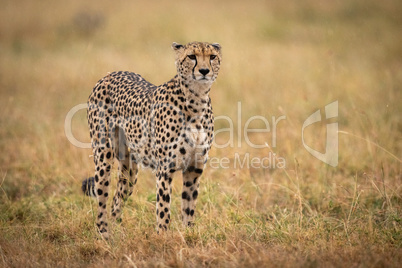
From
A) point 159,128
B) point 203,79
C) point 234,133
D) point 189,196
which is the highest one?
point 203,79

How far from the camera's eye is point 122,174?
157 inches

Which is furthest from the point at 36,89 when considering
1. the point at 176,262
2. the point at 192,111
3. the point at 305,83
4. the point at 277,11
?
the point at 277,11

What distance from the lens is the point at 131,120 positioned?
3.75 metres

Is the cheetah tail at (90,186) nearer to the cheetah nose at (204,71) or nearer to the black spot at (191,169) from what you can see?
the black spot at (191,169)

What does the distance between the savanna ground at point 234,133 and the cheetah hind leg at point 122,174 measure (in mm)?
180

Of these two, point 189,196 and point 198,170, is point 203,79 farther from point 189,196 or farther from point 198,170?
point 189,196

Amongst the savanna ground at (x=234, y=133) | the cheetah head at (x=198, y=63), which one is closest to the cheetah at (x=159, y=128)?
the cheetah head at (x=198, y=63)

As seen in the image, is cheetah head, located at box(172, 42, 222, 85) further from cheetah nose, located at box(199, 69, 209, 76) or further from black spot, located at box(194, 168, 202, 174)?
black spot, located at box(194, 168, 202, 174)

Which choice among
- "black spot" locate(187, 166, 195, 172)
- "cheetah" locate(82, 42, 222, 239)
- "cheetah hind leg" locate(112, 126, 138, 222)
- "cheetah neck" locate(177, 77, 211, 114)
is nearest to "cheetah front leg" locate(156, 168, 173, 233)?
"cheetah" locate(82, 42, 222, 239)

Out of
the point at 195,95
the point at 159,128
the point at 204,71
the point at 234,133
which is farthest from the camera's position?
the point at 234,133

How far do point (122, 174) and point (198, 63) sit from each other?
51.7 inches

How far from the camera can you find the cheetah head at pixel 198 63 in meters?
3.19

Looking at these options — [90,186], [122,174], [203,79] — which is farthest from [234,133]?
[203,79]

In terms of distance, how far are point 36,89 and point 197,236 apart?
6.30 m
